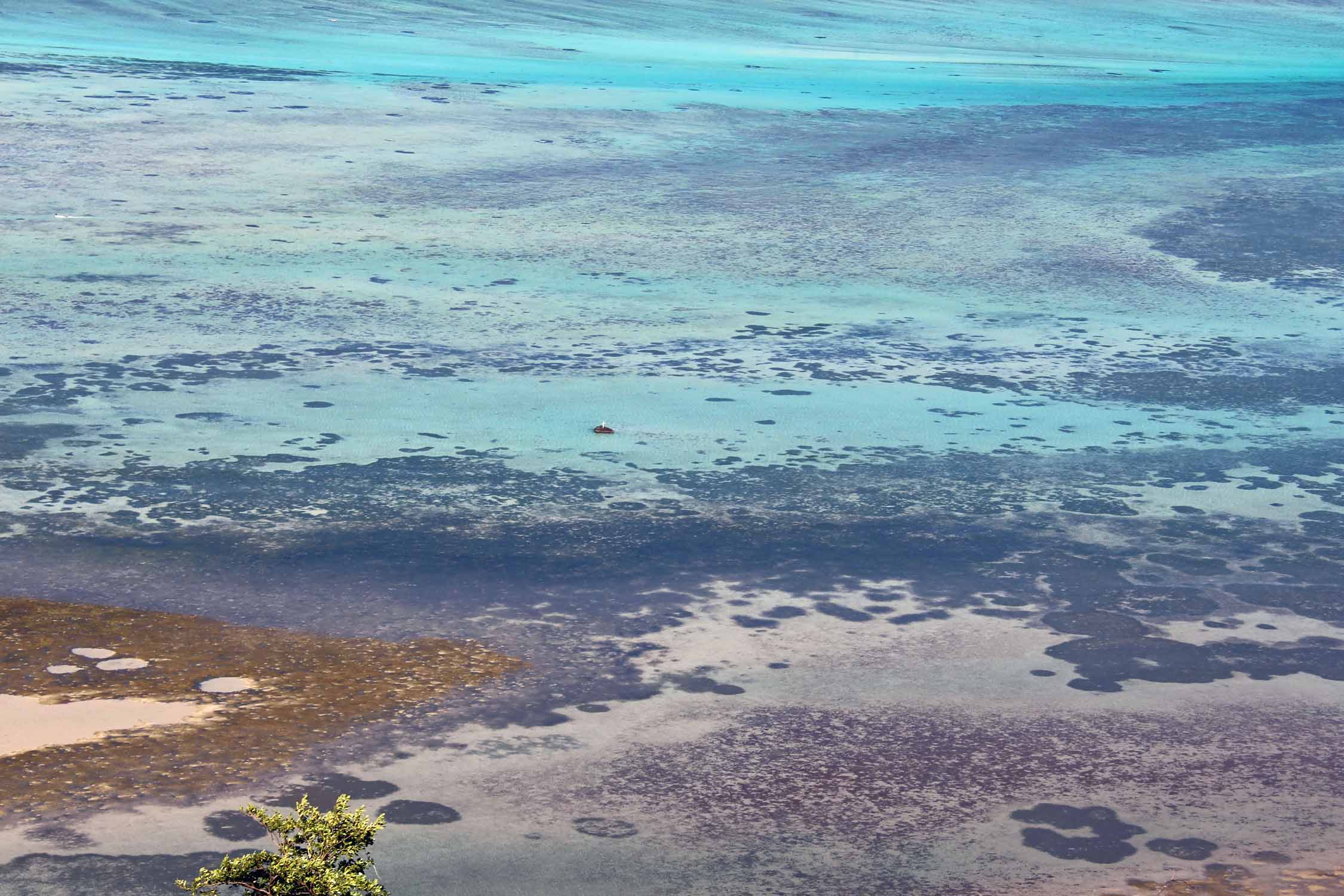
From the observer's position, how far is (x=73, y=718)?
10.6 ft

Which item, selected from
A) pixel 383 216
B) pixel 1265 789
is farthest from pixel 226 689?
pixel 383 216

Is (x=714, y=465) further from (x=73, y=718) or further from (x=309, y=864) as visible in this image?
(x=309, y=864)

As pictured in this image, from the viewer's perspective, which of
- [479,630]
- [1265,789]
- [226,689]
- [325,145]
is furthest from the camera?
[325,145]

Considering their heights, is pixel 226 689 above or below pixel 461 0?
below

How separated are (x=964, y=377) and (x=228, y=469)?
250cm

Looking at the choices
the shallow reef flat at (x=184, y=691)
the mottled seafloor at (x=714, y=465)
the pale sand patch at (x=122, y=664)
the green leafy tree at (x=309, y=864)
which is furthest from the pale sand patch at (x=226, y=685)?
the green leafy tree at (x=309, y=864)

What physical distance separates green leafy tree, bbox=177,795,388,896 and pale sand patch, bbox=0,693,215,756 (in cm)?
85

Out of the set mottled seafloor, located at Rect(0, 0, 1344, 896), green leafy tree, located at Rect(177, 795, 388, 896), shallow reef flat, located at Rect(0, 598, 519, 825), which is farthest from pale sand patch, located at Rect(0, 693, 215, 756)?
green leafy tree, located at Rect(177, 795, 388, 896)

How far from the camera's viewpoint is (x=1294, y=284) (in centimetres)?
723

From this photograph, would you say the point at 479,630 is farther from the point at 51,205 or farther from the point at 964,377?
the point at 51,205

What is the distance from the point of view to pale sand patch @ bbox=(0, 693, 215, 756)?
123 inches

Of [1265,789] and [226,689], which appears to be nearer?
[1265,789]

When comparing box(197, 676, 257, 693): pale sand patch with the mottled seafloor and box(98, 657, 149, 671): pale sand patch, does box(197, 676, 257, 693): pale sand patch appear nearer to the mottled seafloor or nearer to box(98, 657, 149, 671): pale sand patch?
box(98, 657, 149, 671): pale sand patch

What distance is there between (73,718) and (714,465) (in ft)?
7.10
